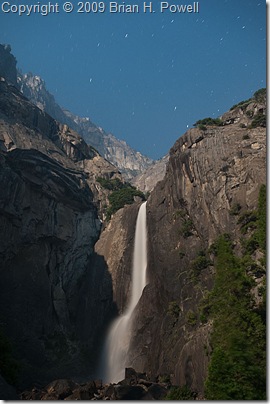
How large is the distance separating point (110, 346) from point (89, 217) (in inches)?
834

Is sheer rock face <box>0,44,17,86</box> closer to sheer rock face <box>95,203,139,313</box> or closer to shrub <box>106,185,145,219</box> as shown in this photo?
shrub <box>106,185,145,219</box>

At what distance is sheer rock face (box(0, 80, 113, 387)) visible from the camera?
150ft

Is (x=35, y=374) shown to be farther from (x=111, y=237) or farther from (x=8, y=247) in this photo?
(x=111, y=237)

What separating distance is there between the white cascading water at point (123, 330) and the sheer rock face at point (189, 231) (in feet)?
5.60

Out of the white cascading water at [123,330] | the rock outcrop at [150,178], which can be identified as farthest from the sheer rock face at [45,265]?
the rock outcrop at [150,178]

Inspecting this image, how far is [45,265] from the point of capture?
5209cm

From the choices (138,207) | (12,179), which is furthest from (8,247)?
(138,207)

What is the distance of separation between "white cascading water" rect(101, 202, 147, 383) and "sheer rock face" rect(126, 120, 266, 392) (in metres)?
1.71

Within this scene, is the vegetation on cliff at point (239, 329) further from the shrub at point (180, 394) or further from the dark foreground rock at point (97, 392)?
the dark foreground rock at point (97, 392)

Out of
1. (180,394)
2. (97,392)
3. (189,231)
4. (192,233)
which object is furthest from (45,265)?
(180,394)

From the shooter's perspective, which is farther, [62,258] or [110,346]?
[62,258]

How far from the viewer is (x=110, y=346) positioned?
1891 inches

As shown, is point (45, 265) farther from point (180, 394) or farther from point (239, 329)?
point (239, 329)

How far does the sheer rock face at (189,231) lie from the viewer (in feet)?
121
